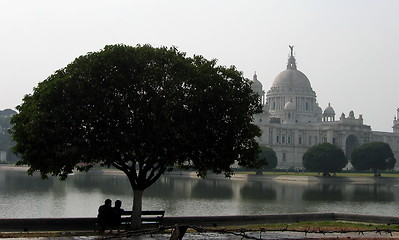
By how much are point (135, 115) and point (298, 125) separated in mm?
131064

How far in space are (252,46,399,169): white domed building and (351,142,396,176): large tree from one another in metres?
38.8

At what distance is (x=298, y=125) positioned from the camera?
149 m

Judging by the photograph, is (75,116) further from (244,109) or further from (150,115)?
(244,109)

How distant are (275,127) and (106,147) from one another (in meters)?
126

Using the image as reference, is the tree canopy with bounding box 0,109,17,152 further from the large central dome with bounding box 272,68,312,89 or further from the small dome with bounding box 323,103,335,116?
the small dome with bounding box 323,103,335,116

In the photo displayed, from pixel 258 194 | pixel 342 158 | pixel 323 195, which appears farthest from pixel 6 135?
pixel 323 195

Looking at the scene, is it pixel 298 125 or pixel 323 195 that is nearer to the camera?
pixel 323 195


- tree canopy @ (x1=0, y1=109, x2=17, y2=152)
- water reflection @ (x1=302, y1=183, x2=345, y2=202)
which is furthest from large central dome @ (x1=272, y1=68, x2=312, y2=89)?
water reflection @ (x1=302, y1=183, x2=345, y2=202)

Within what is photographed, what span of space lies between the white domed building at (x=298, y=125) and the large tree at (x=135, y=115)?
115 meters

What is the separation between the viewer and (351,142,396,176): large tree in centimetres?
9619

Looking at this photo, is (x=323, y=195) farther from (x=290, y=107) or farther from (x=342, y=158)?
(x=290, y=107)

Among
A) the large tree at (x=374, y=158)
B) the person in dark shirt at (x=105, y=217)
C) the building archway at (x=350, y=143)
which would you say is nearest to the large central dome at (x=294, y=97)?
the building archway at (x=350, y=143)

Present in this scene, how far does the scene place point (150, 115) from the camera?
2092cm

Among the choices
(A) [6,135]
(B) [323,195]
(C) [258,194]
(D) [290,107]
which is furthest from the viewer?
(A) [6,135]
